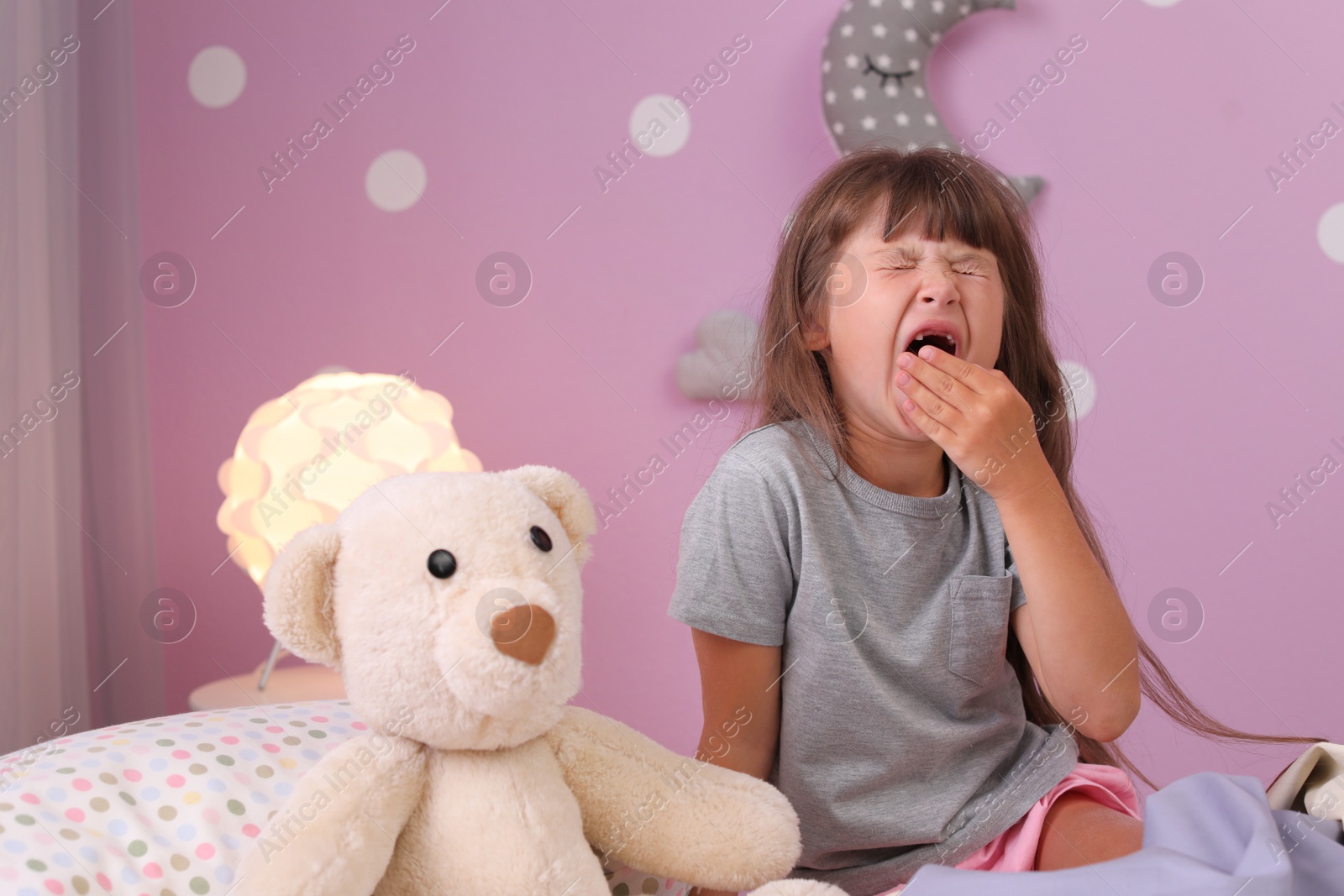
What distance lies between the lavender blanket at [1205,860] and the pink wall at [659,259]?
4.16 ft

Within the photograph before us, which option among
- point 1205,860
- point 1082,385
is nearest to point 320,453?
point 1205,860

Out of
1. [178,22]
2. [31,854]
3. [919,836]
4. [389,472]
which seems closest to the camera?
[31,854]

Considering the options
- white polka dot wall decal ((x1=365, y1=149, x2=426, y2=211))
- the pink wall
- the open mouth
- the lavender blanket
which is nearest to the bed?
the lavender blanket

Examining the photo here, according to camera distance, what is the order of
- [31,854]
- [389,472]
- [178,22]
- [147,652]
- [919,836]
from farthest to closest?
[178,22], [147,652], [389,472], [919,836], [31,854]

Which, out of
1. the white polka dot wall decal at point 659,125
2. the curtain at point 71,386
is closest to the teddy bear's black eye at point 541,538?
the curtain at point 71,386

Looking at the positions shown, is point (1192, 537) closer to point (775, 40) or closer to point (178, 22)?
point (775, 40)

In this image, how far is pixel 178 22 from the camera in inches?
71.9

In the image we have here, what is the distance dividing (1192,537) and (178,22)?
202cm

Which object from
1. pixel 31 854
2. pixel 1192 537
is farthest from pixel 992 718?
pixel 1192 537

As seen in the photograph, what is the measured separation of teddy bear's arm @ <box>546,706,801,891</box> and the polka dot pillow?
0.06 meters

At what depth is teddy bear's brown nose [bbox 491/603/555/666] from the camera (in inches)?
20.5

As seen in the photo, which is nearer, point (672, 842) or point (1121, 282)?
point (672, 842)

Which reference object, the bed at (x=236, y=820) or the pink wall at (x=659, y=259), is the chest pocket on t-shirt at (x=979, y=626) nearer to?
the bed at (x=236, y=820)

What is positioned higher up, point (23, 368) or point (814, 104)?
point (23, 368)
